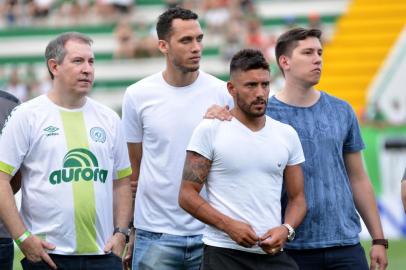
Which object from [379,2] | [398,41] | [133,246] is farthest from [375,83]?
[133,246]

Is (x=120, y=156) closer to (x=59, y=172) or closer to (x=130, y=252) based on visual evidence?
(x=59, y=172)

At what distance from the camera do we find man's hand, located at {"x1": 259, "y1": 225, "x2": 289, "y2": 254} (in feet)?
20.5

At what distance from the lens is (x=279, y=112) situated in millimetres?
7125

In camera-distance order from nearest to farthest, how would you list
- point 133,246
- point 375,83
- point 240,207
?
point 240,207 → point 133,246 → point 375,83

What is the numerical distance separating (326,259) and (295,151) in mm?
839

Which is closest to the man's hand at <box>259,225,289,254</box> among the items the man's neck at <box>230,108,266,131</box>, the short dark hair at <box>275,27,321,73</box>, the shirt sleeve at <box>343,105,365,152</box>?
the man's neck at <box>230,108,266,131</box>

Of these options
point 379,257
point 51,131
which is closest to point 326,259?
point 379,257

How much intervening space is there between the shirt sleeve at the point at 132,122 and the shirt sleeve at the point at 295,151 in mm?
1248

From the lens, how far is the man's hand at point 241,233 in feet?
20.3

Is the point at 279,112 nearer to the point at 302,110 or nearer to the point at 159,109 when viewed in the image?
the point at 302,110

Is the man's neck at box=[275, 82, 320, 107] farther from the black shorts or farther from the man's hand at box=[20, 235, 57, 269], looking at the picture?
the man's hand at box=[20, 235, 57, 269]

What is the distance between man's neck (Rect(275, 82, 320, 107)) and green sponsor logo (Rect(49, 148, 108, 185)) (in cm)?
130

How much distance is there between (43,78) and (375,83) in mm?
7574

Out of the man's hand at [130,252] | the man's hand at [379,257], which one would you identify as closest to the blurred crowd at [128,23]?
the man's hand at [130,252]
